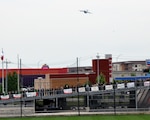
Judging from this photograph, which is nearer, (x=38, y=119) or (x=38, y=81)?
(x=38, y=119)

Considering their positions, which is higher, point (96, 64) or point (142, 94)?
point (96, 64)

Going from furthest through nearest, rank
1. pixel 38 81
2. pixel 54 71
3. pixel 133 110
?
1. pixel 54 71
2. pixel 38 81
3. pixel 133 110

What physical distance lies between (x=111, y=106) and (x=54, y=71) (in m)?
67.6

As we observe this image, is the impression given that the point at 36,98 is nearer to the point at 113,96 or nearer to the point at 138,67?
the point at 113,96

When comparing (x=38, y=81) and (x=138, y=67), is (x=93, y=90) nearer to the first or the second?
(x=38, y=81)

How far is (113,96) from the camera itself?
161 feet

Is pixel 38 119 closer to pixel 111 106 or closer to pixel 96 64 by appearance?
pixel 111 106

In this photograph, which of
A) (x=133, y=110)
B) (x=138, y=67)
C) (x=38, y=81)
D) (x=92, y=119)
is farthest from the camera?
(x=138, y=67)

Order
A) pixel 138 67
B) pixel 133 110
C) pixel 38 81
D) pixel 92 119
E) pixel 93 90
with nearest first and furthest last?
pixel 92 119 → pixel 133 110 → pixel 93 90 → pixel 38 81 → pixel 138 67

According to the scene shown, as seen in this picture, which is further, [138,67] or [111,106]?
[138,67]

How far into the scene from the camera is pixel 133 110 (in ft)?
150

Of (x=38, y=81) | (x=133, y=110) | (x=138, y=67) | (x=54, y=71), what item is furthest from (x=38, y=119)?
(x=138, y=67)

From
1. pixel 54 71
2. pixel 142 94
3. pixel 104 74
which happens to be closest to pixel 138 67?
pixel 54 71

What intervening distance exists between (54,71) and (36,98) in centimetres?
6787
